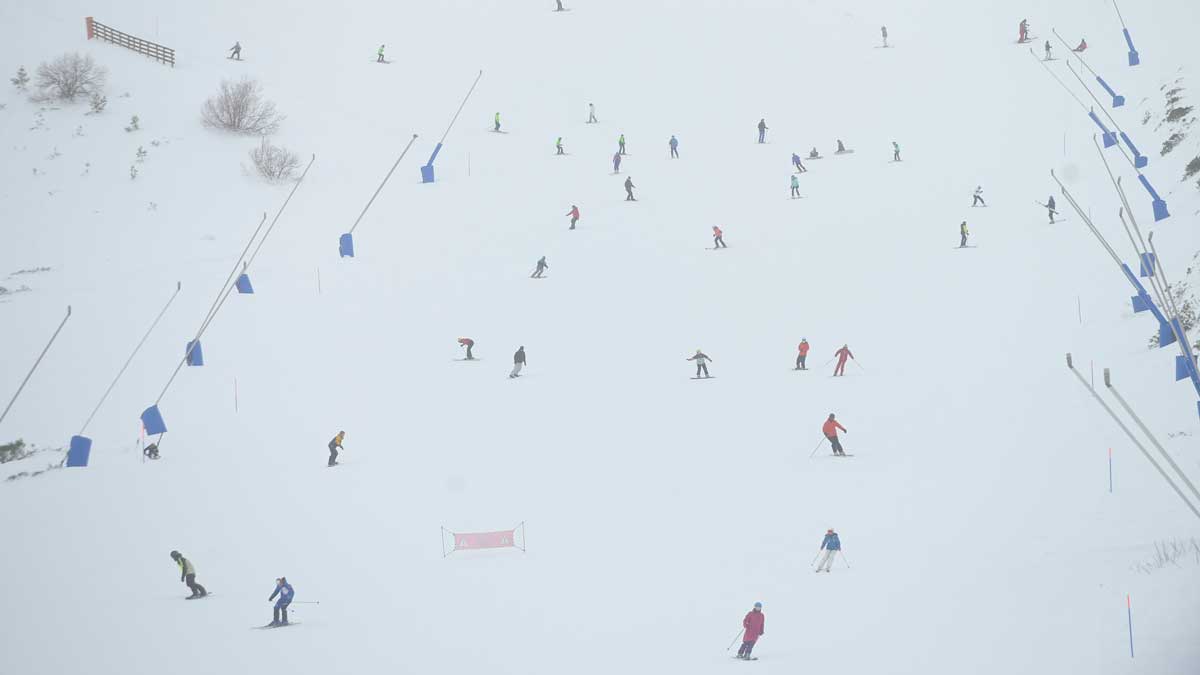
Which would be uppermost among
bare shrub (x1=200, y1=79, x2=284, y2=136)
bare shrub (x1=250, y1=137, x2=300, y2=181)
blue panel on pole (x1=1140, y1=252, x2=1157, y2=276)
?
bare shrub (x1=200, y1=79, x2=284, y2=136)

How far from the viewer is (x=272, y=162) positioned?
4444 centimetres

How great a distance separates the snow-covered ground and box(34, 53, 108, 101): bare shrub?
44.2 inches

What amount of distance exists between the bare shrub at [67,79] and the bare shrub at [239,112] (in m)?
4.61

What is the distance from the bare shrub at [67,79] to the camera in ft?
153

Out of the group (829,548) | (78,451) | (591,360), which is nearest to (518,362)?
(591,360)

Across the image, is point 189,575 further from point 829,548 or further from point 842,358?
point 842,358

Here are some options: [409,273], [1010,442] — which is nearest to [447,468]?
[1010,442]

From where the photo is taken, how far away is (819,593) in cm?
1734

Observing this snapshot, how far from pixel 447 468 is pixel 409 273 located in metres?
15.1

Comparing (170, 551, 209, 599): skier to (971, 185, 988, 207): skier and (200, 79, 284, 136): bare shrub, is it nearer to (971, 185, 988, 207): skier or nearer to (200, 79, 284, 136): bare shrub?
(971, 185, 988, 207): skier

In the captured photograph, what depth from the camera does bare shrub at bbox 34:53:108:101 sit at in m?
46.6

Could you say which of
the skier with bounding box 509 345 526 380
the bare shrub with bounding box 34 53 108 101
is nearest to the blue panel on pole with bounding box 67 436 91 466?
the skier with bounding box 509 345 526 380

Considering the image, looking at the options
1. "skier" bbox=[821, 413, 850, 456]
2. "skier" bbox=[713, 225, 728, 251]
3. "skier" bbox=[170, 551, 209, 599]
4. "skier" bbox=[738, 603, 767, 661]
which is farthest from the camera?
"skier" bbox=[713, 225, 728, 251]

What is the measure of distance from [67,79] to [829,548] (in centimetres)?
4038
